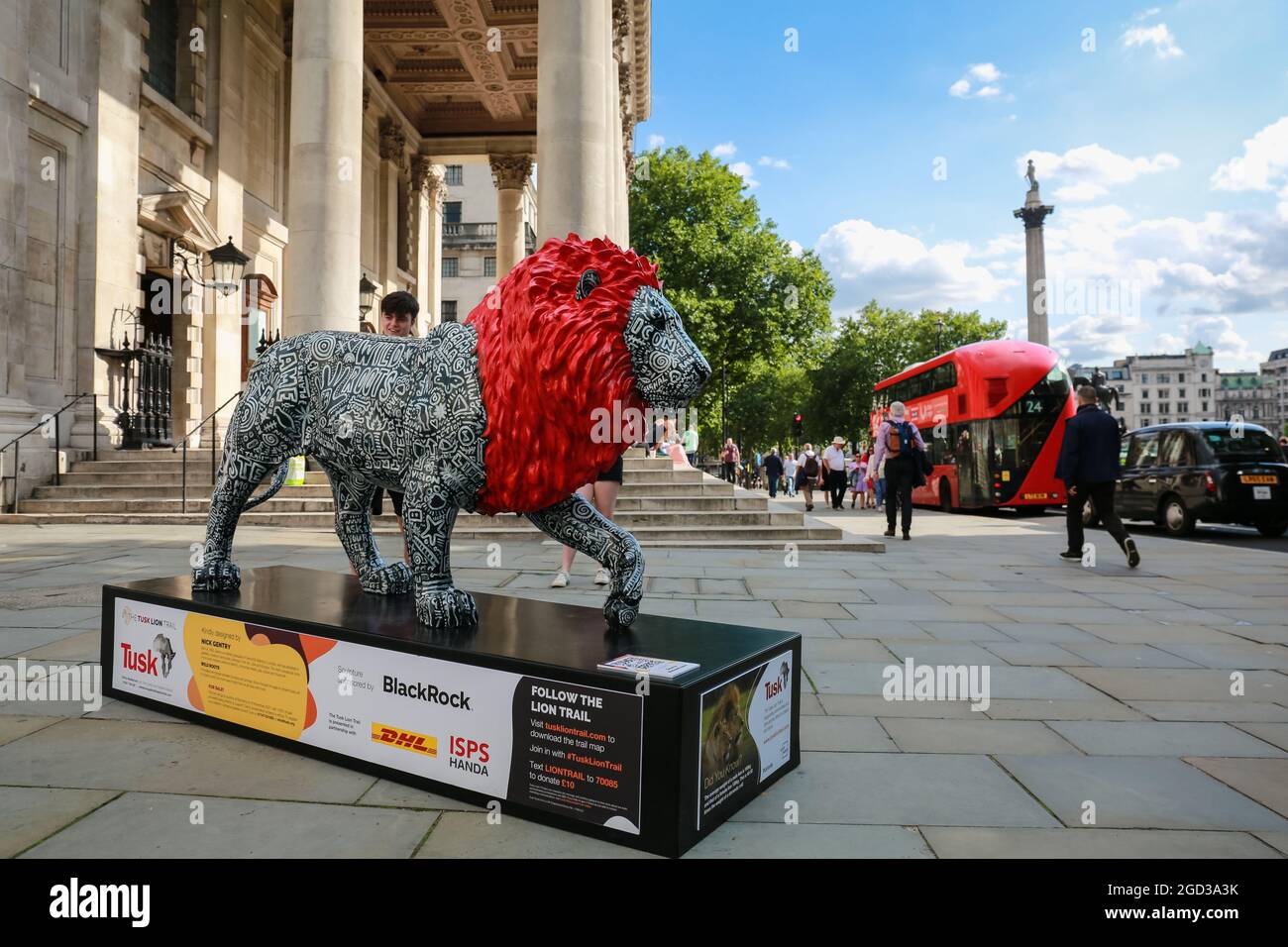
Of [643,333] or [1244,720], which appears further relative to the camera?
[1244,720]

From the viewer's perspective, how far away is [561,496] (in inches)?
111

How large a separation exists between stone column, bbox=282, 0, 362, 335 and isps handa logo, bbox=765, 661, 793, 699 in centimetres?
1059

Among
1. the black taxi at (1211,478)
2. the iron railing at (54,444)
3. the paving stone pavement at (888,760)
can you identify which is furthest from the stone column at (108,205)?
the black taxi at (1211,478)

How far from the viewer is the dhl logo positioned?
2646 mm

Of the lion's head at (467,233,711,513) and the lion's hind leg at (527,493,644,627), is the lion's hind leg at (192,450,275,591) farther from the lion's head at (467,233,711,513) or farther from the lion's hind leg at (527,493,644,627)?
the lion's hind leg at (527,493,644,627)

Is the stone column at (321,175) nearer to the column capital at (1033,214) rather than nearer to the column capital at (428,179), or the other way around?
the column capital at (428,179)

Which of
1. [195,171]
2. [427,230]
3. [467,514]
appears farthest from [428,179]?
[467,514]

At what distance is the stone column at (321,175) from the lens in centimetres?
1195

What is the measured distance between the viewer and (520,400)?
2.71m

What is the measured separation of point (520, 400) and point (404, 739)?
117 centimetres

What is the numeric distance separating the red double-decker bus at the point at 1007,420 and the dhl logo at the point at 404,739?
17.5 m

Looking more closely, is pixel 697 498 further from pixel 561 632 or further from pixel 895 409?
pixel 561 632
